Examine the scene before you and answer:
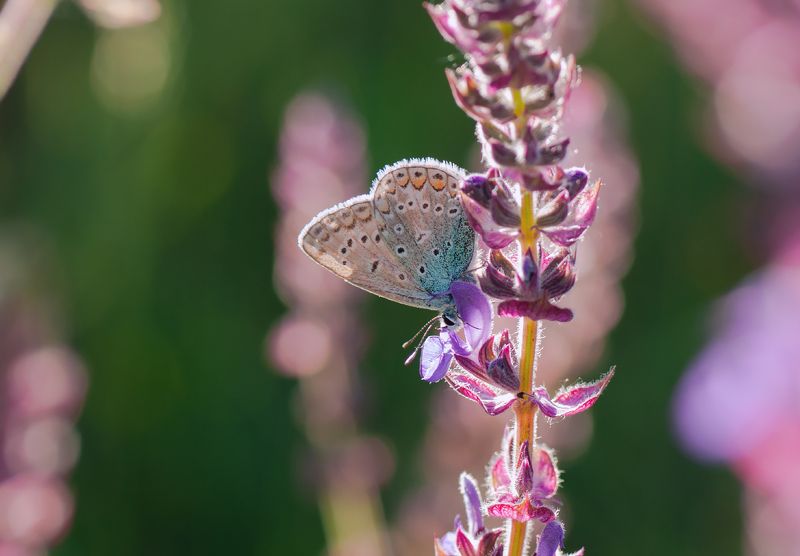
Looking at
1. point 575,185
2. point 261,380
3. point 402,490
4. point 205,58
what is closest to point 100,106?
point 205,58

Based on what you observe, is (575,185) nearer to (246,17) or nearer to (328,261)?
(328,261)

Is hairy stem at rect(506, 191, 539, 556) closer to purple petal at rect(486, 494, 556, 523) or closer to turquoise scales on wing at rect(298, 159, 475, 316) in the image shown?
purple petal at rect(486, 494, 556, 523)

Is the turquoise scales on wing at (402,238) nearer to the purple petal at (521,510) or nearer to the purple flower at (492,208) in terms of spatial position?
the purple flower at (492,208)

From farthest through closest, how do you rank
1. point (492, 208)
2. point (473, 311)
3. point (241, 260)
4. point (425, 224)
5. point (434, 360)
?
point (241, 260) < point (425, 224) < point (473, 311) < point (434, 360) < point (492, 208)

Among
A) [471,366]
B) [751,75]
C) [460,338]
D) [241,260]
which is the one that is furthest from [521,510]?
[751,75]

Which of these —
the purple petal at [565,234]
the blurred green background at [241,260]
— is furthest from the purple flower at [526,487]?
the blurred green background at [241,260]

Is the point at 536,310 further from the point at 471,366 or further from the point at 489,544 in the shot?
the point at 489,544

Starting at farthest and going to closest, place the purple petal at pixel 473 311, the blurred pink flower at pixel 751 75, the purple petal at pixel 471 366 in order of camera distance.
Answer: the blurred pink flower at pixel 751 75, the purple petal at pixel 473 311, the purple petal at pixel 471 366
